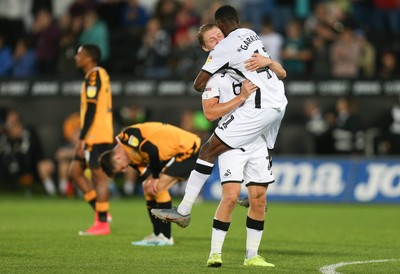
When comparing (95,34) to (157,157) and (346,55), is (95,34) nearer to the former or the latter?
(346,55)

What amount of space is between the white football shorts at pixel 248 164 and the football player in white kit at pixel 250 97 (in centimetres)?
7

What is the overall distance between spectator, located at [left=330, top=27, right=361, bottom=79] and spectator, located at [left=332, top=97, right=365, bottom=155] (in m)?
0.66

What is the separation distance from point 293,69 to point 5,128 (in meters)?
6.48

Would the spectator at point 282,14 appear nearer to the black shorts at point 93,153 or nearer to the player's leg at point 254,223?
the black shorts at point 93,153

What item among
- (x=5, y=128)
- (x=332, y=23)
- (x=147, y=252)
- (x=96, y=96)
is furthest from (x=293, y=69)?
(x=147, y=252)

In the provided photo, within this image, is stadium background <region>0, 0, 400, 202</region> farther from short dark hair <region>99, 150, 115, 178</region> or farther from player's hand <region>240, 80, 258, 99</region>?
player's hand <region>240, 80, 258, 99</region>

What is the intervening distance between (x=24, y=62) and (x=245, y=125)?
14.9m

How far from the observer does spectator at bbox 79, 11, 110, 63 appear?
22.5 metres

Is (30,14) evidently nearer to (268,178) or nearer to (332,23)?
A: (332,23)

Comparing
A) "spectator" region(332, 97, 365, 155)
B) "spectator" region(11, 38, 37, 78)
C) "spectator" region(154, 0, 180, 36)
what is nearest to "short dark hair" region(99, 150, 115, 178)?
"spectator" region(332, 97, 365, 155)

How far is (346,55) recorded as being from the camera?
21562 millimetres

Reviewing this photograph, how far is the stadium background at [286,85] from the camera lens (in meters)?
21.5

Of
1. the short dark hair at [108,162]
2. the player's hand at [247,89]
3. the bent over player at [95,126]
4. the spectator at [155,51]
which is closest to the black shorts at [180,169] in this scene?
the short dark hair at [108,162]

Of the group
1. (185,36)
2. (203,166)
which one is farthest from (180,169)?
(185,36)
